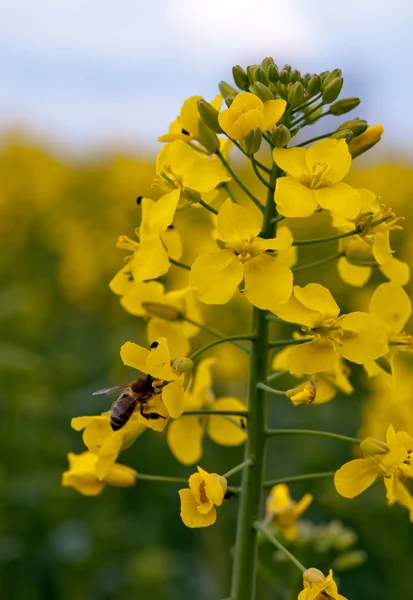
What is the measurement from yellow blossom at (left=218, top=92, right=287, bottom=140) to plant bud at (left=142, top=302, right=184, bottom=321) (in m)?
0.52

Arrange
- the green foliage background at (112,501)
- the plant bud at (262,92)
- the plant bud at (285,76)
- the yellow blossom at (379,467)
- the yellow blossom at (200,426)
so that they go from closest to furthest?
the yellow blossom at (379,467), the plant bud at (262,92), the plant bud at (285,76), the yellow blossom at (200,426), the green foliage background at (112,501)

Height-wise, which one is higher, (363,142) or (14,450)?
(363,142)

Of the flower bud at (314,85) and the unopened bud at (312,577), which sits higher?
the flower bud at (314,85)

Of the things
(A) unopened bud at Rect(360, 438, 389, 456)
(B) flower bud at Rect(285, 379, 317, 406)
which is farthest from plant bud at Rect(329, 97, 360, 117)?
(A) unopened bud at Rect(360, 438, 389, 456)

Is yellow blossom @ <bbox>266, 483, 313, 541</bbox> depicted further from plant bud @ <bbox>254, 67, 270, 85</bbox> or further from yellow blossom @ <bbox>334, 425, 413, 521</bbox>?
plant bud @ <bbox>254, 67, 270, 85</bbox>

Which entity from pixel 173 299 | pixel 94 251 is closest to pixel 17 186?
pixel 94 251

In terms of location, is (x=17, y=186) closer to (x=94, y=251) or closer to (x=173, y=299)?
(x=94, y=251)

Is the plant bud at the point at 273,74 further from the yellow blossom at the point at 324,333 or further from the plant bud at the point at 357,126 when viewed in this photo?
the yellow blossom at the point at 324,333

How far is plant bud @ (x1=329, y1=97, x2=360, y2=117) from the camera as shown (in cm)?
213

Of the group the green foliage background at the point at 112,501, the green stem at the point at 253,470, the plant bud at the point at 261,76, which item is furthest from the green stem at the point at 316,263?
the green foliage background at the point at 112,501

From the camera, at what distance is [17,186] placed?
8.33 metres

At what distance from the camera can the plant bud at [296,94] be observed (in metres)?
2.01

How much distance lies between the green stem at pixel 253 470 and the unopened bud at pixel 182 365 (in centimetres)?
18

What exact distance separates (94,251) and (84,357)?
1.78m
